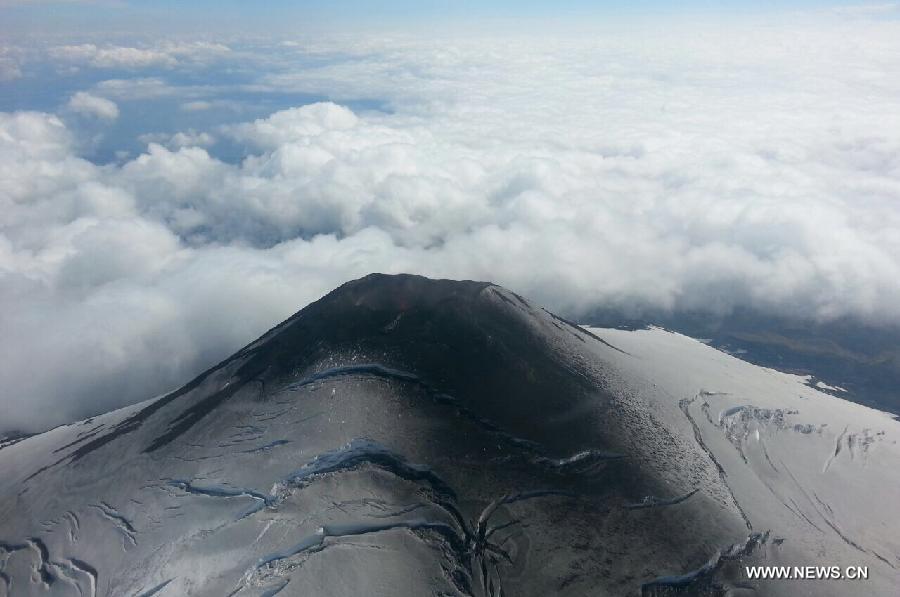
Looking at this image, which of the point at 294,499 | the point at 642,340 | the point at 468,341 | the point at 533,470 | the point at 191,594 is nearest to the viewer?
the point at 191,594

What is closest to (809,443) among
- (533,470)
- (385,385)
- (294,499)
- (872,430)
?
(872,430)

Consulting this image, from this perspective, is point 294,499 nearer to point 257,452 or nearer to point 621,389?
point 257,452

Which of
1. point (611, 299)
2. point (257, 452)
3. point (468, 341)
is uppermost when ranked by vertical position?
point (468, 341)

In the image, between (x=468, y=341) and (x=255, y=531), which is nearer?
(x=255, y=531)

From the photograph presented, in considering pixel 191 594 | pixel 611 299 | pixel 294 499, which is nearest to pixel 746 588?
pixel 294 499

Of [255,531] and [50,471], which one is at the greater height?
[255,531]

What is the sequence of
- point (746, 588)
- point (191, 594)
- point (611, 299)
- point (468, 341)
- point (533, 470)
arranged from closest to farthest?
1. point (191, 594)
2. point (746, 588)
3. point (533, 470)
4. point (468, 341)
5. point (611, 299)
